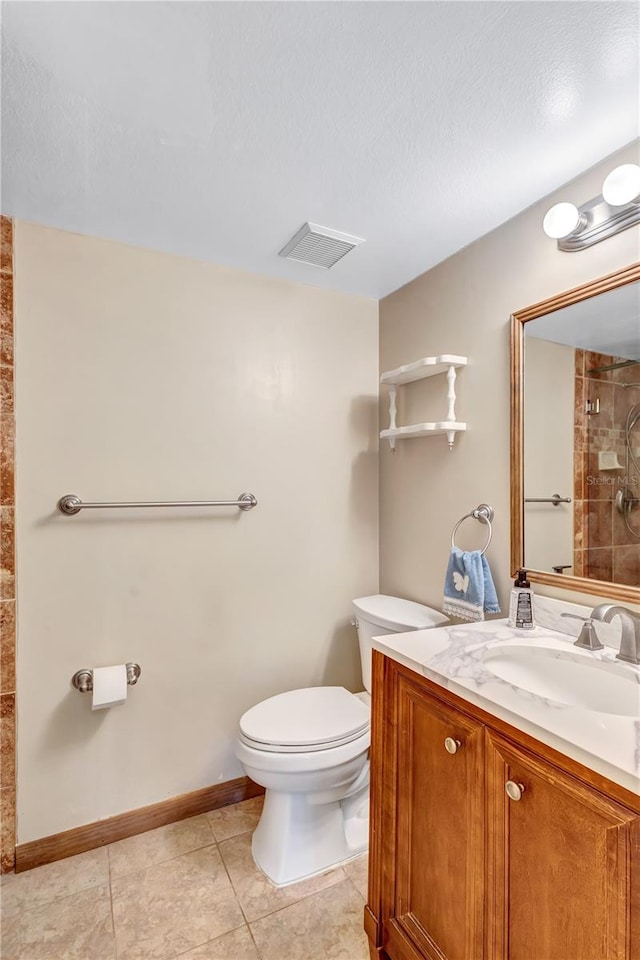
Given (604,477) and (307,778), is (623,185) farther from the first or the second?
(307,778)

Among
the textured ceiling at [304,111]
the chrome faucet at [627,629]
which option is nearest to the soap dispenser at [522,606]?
the chrome faucet at [627,629]

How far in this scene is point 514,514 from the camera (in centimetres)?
158

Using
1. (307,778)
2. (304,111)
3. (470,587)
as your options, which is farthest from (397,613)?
(304,111)

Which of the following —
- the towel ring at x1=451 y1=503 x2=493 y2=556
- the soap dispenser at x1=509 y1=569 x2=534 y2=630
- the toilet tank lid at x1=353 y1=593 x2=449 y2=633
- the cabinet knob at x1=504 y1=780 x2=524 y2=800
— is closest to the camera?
the cabinet knob at x1=504 y1=780 x2=524 y2=800

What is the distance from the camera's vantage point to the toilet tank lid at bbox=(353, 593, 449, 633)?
1.81 metres

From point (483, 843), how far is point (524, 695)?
1.05 feet

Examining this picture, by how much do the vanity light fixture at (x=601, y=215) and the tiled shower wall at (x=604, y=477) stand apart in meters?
0.32

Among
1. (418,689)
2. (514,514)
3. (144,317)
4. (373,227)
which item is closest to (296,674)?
(418,689)

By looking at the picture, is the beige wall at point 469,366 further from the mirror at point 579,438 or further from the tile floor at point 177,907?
the tile floor at point 177,907

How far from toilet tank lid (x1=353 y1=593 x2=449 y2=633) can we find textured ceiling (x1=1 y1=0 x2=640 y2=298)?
1411mm

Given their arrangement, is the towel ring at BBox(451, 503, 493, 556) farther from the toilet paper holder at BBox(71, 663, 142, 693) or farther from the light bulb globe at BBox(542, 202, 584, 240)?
the toilet paper holder at BBox(71, 663, 142, 693)

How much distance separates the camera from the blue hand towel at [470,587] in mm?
1577

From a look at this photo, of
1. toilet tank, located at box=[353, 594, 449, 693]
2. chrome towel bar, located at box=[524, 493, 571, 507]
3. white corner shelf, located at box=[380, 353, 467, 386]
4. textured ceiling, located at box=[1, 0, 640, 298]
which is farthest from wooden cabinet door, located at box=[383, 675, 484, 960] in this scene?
textured ceiling, located at box=[1, 0, 640, 298]

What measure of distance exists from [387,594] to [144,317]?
1.56 meters
